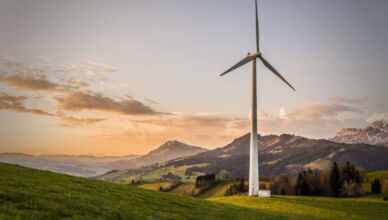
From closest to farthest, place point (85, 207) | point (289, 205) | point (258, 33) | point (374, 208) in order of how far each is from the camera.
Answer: point (85, 207), point (289, 205), point (374, 208), point (258, 33)

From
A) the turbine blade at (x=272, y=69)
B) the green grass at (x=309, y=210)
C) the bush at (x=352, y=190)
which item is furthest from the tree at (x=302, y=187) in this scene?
the turbine blade at (x=272, y=69)

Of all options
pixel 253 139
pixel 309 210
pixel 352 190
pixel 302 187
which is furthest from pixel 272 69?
pixel 352 190

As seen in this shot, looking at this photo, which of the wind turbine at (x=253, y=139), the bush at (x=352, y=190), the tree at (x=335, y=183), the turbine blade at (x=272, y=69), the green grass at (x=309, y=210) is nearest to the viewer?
the green grass at (x=309, y=210)

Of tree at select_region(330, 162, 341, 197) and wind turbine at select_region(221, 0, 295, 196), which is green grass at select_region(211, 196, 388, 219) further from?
tree at select_region(330, 162, 341, 197)

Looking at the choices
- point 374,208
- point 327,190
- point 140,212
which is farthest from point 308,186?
point 140,212

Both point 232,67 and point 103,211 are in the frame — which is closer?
point 103,211

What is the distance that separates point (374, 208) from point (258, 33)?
40.3 m

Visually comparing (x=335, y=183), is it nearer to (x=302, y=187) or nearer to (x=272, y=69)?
(x=302, y=187)

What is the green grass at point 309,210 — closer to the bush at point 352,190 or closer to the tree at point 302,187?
the bush at point 352,190

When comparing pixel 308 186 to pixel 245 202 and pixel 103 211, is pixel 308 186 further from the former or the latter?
pixel 103 211

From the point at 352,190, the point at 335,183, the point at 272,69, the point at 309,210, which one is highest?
the point at 272,69

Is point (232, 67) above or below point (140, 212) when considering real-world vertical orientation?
above

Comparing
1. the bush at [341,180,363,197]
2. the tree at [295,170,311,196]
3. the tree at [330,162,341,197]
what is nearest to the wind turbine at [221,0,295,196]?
the tree at [295,170,311,196]

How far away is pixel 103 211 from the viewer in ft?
79.3
